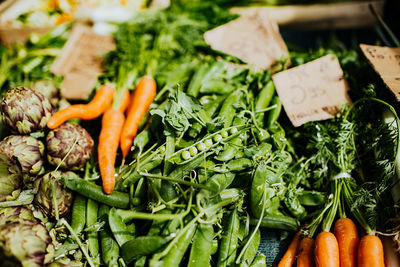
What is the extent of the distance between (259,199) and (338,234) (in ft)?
1.82

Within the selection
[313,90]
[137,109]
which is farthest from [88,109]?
[313,90]

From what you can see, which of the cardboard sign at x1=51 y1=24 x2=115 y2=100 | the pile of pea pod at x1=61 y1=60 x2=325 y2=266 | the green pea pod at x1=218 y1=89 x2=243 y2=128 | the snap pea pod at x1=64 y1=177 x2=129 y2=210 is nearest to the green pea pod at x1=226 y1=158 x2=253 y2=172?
the pile of pea pod at x1=61 y1=60 x2=325 y2=266

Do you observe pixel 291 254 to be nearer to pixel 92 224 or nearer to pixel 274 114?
pixel 274 114

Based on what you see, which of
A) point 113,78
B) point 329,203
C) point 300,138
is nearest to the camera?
point 329,203

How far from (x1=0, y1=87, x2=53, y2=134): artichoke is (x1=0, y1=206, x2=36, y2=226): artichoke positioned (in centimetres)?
47

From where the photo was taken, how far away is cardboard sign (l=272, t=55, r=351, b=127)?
197 centimetres

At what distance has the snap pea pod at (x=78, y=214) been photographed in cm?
153

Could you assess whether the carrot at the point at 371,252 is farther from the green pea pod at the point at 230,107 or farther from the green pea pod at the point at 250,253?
the green pea pod at the point at 230,107

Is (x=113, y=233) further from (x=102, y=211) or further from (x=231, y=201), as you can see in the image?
(x=231, y=201)

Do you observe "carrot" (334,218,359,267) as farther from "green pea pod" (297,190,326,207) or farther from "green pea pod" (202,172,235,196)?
"green pea pod" (202,172,235,196)

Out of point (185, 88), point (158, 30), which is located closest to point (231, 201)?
point (185, 88)

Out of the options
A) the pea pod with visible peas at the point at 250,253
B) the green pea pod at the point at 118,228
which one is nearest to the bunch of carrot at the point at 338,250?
the pea pod with visible peas at the point at 250,253

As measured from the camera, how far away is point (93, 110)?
2.07 m

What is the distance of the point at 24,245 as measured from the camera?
1.26 m
